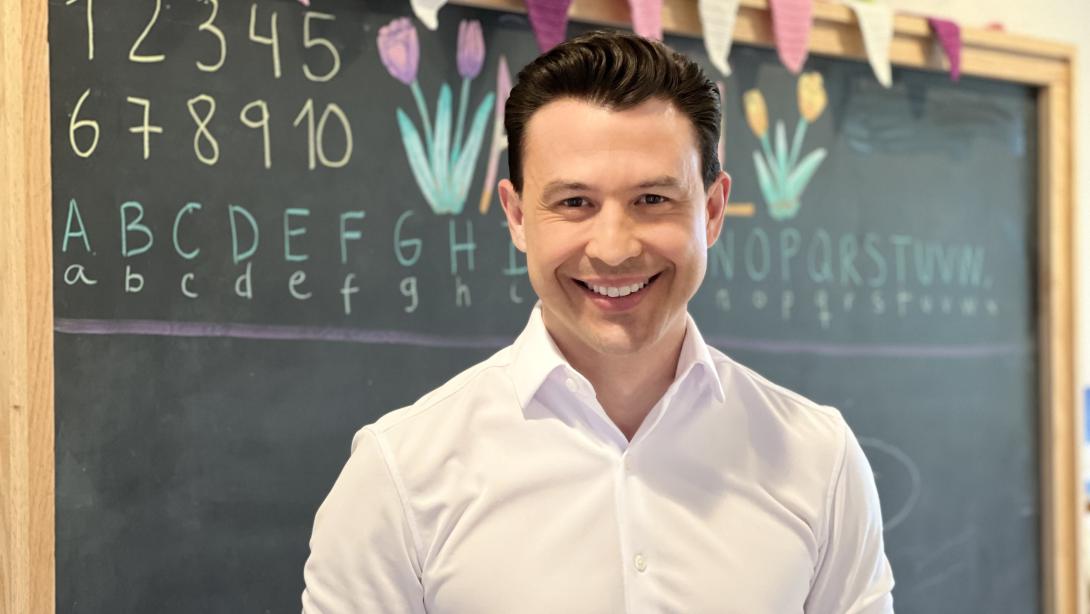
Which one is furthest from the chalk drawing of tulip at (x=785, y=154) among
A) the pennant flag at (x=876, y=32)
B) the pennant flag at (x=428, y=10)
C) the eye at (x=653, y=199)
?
the eye at (x=653, y=199)

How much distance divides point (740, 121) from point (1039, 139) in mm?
832

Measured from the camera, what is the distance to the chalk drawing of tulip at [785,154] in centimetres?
239

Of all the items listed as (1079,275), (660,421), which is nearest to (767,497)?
(660,421)

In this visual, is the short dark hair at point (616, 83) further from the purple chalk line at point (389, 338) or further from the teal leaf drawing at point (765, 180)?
the teal leaf drawing at point (765, 180)

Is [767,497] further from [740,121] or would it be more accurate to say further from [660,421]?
[740,121]

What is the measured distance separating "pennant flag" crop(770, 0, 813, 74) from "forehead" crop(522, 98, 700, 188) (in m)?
1.03

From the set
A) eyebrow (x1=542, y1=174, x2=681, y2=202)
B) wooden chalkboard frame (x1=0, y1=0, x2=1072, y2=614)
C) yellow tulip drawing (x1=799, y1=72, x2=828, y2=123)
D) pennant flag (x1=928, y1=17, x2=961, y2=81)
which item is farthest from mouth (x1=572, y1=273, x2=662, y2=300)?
pennant flag (x1=928, y1=17, x2=961, y2=81)

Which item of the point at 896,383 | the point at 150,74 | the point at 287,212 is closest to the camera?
the point at 150,74

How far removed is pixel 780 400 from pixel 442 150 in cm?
78

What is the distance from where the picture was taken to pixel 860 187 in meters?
2.52

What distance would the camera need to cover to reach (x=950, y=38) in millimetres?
2555

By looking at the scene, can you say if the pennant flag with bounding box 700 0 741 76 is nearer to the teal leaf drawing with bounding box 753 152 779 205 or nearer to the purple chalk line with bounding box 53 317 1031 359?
the teal leaf drawing with bounding box 753 152 779 205

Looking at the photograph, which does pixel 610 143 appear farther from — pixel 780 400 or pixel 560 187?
pixel 780 400

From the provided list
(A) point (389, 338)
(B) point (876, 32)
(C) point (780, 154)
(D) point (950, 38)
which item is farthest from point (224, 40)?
(D) point (950, 38)
